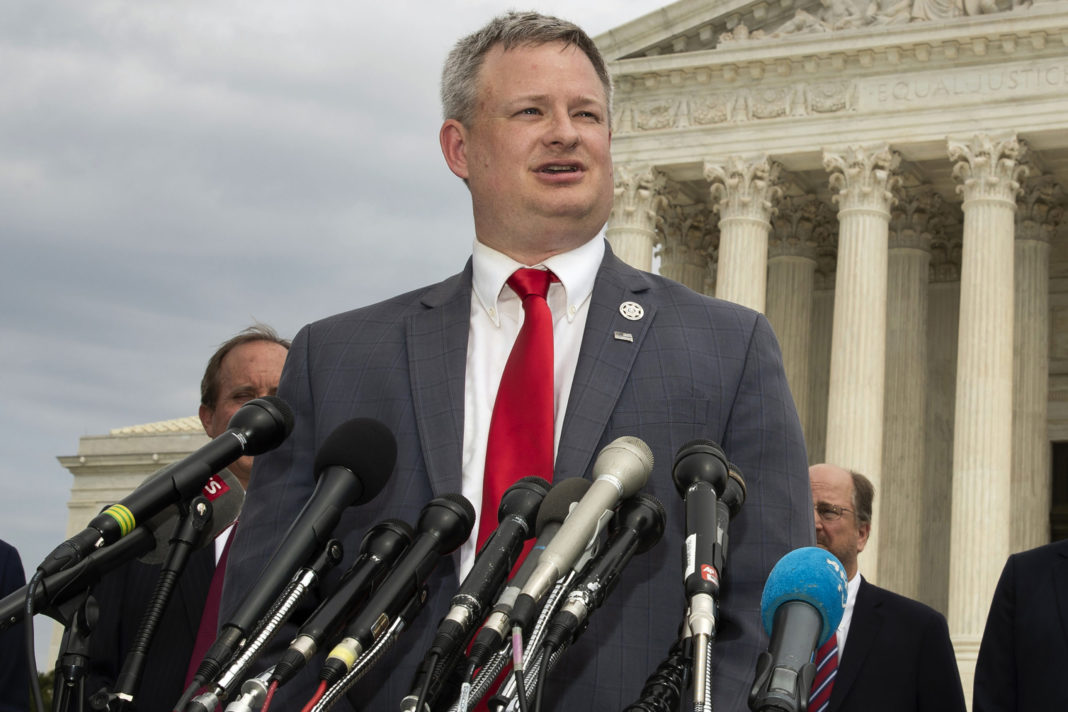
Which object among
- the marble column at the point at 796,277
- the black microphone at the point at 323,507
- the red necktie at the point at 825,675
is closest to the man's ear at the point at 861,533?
the red necktie at the point at 825,675

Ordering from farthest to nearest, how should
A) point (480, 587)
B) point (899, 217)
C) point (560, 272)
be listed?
point (899, 217)
point (560, 272)
point (480, 587)

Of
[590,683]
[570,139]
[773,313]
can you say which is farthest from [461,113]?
[773,313]

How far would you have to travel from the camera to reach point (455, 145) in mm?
5164

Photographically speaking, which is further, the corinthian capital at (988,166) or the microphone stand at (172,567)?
the corinthian capital at (988,166)

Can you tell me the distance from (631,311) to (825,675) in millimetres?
3861

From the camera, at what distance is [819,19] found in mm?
31875


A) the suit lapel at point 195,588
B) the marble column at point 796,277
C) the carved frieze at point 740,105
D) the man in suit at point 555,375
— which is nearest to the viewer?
the man in suit at point 555,375

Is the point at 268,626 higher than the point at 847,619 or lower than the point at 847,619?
lower

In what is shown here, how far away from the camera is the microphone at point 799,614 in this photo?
3285 millimetres

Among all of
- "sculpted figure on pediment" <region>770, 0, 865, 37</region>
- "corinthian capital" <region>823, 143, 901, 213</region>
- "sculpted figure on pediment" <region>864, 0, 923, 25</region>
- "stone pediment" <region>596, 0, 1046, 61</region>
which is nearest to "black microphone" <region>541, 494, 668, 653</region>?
"corinthian capital" <region>823, 143, 901, 213</region>

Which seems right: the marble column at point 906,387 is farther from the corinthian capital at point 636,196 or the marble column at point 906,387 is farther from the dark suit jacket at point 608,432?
the dark suit jacket at point 608,432

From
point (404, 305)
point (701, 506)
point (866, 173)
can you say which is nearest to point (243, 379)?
point (404, 305)

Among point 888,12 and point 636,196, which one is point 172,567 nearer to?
point 636,196

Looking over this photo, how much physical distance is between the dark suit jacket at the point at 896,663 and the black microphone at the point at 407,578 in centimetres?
448
